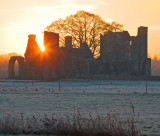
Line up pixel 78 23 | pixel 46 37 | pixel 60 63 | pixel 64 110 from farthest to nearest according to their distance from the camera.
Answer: pixel 78 23
pixel 60 63
pixel 46 37
pixel 64 110

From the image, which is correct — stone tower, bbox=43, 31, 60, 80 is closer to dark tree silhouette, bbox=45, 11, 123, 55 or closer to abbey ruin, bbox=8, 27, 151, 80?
abbey ruin, bbox=8, 27, 151, 80

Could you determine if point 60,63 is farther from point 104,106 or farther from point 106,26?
point 104,106

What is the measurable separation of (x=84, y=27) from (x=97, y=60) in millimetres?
5809

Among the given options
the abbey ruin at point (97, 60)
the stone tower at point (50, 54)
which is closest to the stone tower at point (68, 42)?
the abbey ruin at point (97, 60)

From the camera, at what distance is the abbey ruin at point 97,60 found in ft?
120

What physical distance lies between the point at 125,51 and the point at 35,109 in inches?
1120

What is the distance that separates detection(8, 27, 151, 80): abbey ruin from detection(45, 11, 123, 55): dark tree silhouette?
8.65ft

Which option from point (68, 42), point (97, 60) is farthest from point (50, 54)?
point (97, 60)

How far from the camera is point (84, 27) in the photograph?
41.4 m

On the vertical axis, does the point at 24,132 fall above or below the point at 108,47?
below

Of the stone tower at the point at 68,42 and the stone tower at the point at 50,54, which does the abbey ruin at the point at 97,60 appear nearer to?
the stone tower at the point at 68,42

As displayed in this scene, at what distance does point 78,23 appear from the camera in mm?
41531

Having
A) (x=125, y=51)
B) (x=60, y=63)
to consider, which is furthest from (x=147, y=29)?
(x=60, y=63)

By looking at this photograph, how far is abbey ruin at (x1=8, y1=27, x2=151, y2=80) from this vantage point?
36.5 meters
